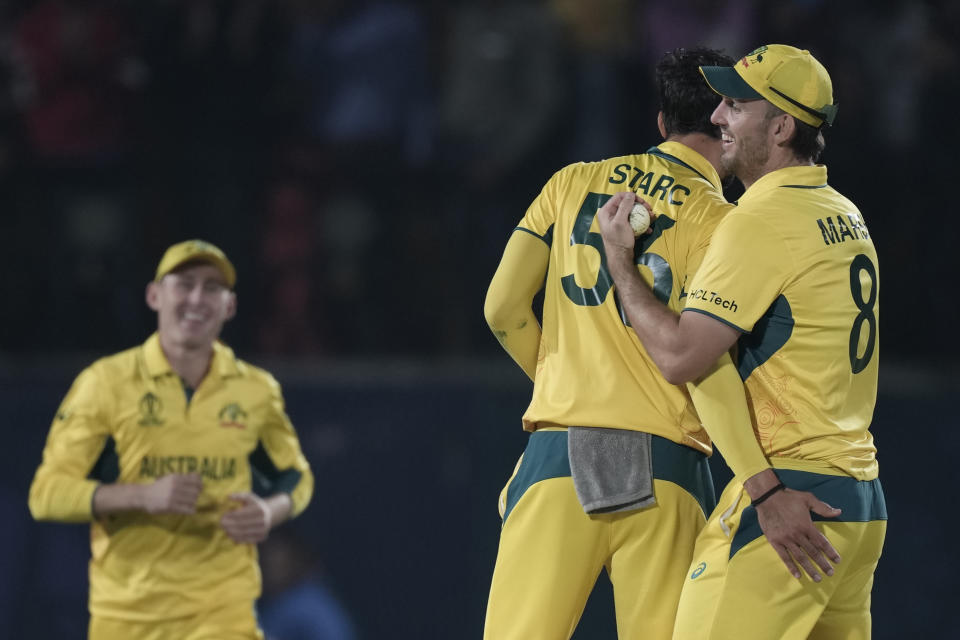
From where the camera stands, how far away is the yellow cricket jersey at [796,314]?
2.99 meters

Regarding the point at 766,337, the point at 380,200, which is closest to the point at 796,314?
the point at 766,337

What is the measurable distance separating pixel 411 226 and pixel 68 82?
87.1 inches

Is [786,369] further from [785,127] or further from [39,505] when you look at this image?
[39,505]

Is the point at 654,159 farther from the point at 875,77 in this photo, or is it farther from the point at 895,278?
the point at 875,77

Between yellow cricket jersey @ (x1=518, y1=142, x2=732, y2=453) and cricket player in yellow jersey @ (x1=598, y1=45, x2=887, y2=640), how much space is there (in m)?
0.18

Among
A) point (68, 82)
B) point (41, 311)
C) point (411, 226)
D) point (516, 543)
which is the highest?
point (68, 82)

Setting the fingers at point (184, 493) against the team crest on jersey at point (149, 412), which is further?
the team crest on jersey at point (149, 412)

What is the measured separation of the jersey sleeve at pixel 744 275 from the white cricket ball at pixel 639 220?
29 cm

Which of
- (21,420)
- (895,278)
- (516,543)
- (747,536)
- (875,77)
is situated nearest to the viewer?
(747,536)

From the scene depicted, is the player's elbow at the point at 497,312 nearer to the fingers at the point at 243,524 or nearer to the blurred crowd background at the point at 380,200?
the fingers at the point at 243,524

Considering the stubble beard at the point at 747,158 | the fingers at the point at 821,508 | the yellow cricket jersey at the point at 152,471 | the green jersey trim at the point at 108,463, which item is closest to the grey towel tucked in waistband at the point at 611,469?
the fingers at the point at 821,508

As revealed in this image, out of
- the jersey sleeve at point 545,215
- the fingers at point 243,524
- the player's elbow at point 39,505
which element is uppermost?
the jersey sleeve at point 545,215

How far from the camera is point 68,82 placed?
7340 mm

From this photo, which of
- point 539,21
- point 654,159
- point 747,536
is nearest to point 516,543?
point 747,536
